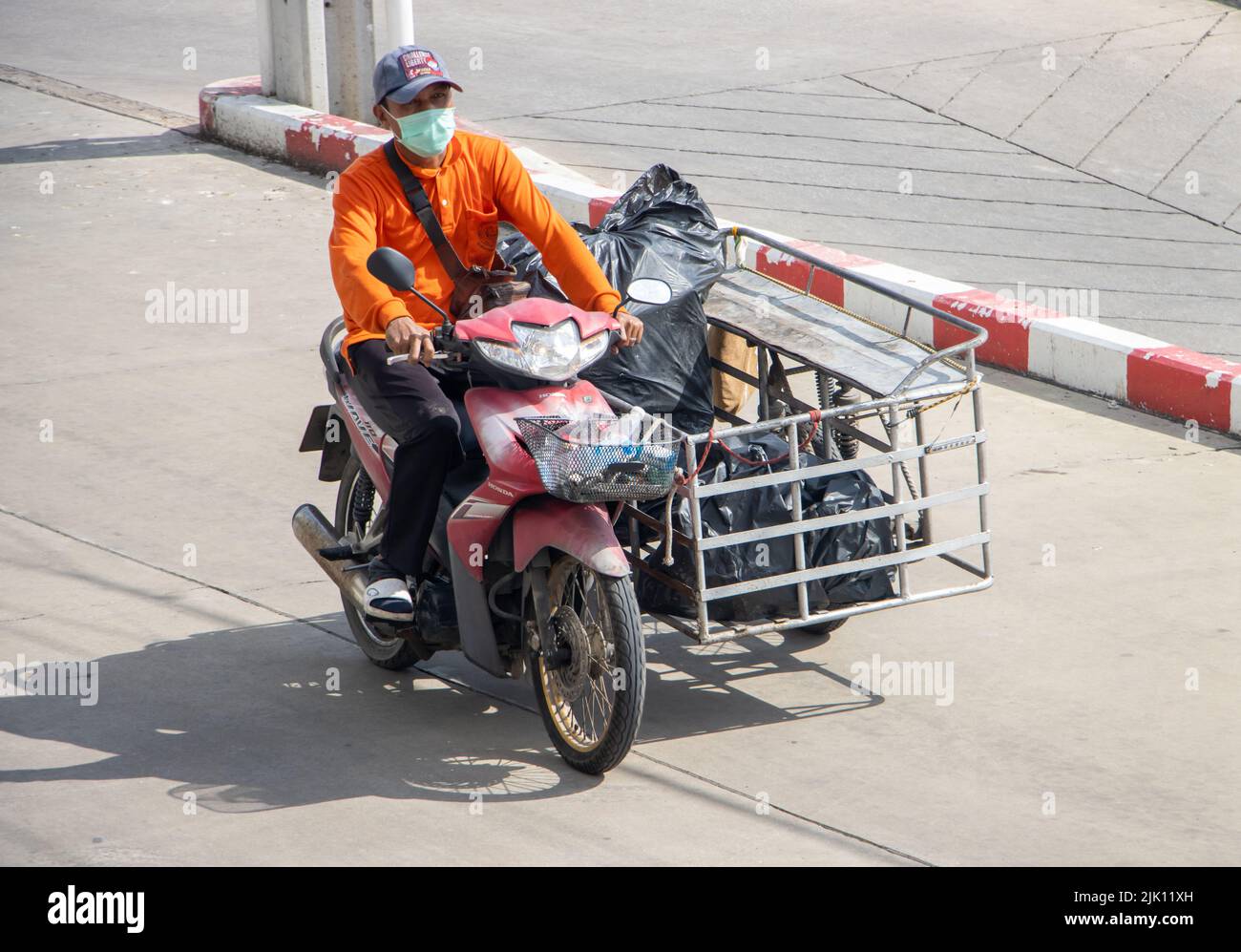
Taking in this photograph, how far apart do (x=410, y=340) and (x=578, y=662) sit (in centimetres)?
95

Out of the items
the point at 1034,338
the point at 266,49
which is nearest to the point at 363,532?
the point at 1034,338

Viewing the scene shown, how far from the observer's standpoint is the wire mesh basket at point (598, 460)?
14.3 feet

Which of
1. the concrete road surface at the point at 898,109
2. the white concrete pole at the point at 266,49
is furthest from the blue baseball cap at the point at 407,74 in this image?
the white concrete pole at the point at 266,49

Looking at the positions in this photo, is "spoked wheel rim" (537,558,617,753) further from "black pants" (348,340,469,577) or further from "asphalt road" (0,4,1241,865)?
"black pants" (348,340,469,577)

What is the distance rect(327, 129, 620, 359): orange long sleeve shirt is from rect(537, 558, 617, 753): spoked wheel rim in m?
0.86

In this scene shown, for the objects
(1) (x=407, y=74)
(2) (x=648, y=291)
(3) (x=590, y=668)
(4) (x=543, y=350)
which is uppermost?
(1) (x=407, y=74)

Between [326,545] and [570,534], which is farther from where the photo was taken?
[326,545]

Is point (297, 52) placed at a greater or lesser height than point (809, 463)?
greater

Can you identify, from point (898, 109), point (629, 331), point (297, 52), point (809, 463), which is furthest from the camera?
point (898, 109)

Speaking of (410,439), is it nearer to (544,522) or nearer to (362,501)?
(544,522)

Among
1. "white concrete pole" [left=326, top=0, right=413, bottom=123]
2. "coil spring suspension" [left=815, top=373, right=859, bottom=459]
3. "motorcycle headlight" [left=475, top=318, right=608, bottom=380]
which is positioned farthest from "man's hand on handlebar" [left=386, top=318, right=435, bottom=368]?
"white concrete pole" [left=326, top=0, right=413, bottom=123]

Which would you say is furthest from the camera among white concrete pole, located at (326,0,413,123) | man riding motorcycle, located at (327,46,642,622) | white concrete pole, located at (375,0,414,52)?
white concrete pole, located at (326,0,413,123)

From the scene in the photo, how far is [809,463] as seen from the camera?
5207 millimetres

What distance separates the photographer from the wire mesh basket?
171 inches
